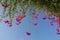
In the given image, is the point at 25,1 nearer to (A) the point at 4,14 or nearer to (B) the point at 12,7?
(B) the point at 12,7

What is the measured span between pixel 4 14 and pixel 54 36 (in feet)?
2.66

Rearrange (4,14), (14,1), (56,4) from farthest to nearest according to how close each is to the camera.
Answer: (4,14)
(14,1)
(56,4)

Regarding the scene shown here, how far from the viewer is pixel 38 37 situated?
1.87 m

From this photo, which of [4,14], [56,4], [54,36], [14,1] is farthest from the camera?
[54,36]

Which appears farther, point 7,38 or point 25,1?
point 7,38

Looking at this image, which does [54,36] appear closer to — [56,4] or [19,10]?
[19,10]

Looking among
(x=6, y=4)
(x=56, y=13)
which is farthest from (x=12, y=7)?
(x=56, y=13)

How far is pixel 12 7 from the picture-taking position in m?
1.10

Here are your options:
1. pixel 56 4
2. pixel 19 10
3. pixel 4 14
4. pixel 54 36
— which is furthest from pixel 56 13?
pixel 54 36

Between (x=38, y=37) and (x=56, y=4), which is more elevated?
(x=56, y=4)

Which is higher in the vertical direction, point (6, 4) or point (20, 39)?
point (6, 4)

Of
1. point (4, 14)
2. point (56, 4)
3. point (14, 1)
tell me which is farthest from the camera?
point (4, 14)

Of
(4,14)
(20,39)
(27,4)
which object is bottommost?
(20,39)

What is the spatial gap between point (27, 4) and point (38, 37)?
0.86m
